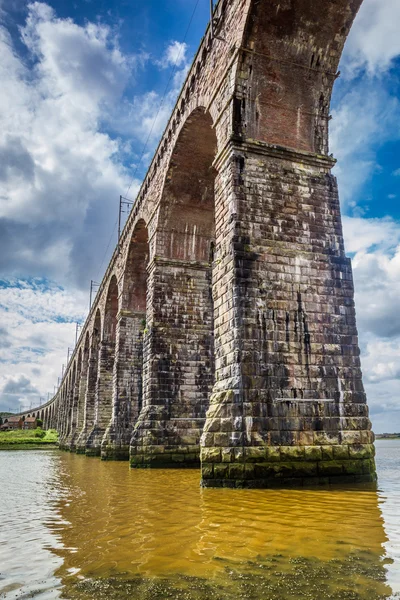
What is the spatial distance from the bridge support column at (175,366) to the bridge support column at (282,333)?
20.1 feet

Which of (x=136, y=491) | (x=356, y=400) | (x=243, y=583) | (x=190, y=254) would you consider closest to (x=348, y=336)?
(x=356, y=400)

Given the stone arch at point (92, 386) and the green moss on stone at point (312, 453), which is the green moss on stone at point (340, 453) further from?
the stone arch at point (92, 386)

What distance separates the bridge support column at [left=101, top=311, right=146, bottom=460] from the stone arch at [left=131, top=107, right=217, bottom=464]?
5758mm

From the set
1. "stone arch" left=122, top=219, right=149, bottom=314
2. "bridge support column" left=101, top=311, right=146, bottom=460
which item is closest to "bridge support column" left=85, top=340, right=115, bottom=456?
"bridge support column" left=101, top=311, right=146, bottom=460

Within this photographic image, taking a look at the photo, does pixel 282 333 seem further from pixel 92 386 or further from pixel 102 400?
pixel 92 386

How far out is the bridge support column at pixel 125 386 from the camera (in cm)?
1995

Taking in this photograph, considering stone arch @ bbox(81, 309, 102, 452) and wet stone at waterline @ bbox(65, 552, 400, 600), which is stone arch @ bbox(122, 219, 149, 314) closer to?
stone arch @ bbox(81, 309, 102, 452)

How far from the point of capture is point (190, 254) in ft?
52.8

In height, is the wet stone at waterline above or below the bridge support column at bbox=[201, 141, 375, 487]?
below

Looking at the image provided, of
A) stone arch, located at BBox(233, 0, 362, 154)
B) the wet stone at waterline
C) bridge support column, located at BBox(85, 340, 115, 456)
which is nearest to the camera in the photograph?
the wet stone at waterline

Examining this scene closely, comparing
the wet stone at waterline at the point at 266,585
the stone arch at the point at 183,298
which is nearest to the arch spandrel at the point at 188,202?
the stone arch at the point at 183,298

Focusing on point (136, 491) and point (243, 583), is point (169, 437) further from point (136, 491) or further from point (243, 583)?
point (243, 583)

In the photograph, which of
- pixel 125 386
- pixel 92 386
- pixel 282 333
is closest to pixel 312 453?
pixel 282 333

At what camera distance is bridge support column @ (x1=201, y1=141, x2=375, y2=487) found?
7.66 meters
